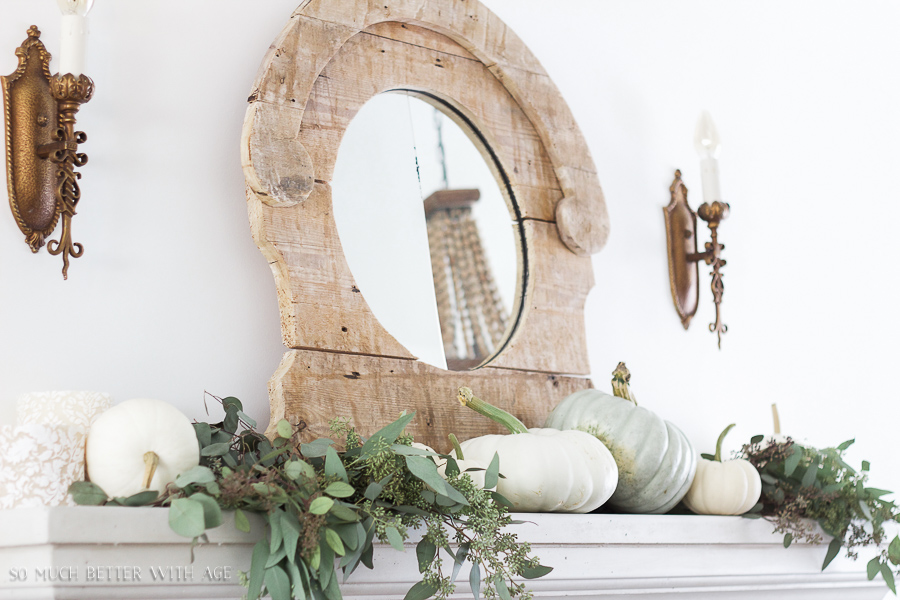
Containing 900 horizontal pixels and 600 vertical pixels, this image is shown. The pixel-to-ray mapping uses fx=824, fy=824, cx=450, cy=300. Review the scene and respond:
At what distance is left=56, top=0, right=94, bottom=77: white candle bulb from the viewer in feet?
2.96

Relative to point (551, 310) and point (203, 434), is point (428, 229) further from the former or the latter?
point (203, 434)

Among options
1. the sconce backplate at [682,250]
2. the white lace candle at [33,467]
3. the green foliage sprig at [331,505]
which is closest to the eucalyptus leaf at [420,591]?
the green foliage sprig at [331,505]

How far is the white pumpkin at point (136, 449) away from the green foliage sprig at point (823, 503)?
0.81 m

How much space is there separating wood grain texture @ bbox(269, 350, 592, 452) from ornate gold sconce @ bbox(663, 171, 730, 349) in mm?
403

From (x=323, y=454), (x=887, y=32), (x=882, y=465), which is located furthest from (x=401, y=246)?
(x=887, y=32)

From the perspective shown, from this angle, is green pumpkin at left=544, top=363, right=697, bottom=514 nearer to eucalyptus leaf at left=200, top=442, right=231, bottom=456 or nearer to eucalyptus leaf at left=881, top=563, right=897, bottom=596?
eucalyptus leaf at left=881, top=563, right=897, bottom=596

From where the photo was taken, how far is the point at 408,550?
86cm

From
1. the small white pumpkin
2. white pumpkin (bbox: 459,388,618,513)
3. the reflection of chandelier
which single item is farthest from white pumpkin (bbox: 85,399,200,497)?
the small white pumpkin

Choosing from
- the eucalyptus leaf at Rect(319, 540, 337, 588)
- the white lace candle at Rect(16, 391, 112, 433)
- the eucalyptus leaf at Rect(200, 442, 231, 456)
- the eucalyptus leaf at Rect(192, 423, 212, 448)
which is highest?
the white lace candle at Rect(16, 391, 112, 433)

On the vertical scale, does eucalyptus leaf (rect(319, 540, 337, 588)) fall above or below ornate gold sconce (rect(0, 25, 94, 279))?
below

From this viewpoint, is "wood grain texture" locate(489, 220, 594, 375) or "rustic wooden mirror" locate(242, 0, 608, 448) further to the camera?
"wood grain texture" locate(489, 220, 594, 375)

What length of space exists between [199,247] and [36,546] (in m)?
0.45

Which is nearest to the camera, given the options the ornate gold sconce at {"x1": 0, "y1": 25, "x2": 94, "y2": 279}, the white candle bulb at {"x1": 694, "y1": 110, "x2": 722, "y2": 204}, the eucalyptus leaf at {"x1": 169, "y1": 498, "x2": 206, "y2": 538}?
the eucalyptus leaf at {"x1": 169, "y1": 498, "x2": 206, "y2": 538}

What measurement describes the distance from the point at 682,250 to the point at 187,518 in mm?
1123
